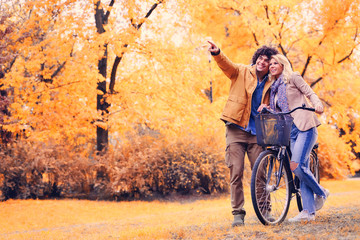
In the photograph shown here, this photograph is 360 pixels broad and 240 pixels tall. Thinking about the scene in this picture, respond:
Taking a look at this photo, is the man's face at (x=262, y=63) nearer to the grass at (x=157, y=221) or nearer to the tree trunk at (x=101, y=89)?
the grass at (x=157, y=221)

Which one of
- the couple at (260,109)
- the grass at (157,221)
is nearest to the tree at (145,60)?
the grass at (157,221)

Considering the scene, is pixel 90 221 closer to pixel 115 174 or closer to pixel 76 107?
pixel 115 174

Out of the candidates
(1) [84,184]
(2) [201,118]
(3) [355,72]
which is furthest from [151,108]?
(3) [355,72]

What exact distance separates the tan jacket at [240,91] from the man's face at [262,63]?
7cm

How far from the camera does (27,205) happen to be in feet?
34.9

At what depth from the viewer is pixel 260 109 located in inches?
181

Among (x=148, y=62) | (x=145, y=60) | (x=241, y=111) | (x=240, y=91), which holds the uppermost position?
(x=145, y=60)

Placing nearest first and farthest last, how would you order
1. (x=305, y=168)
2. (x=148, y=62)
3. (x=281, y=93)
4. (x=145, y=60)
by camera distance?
(x=305, y=168) < (x=281, y=93) < (x=148, y=62) < (x=145, y=60)

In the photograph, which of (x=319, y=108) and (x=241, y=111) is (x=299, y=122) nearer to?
(x=319, y=108)

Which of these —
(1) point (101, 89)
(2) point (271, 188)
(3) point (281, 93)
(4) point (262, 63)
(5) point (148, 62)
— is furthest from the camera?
(1) point (101, 89)

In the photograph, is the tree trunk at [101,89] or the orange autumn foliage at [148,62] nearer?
the orange autumn foliage at [148,62]

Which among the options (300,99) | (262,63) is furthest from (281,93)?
(262,63)

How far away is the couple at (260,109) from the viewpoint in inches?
179

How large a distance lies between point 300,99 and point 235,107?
2.49 ft
